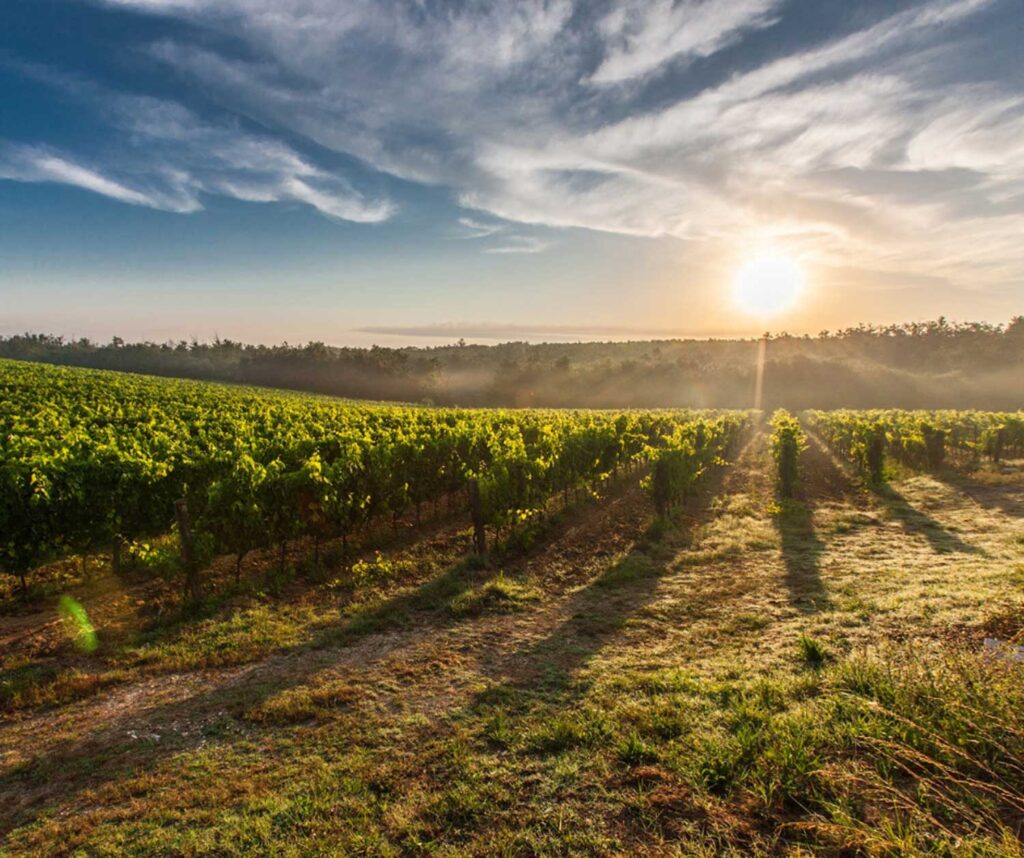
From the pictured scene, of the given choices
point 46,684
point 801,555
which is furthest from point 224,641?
point 801,555

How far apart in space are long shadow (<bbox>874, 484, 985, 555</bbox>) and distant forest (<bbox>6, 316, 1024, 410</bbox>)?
6267 centimetres

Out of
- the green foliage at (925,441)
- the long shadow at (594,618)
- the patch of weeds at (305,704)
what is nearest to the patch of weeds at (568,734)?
the long shadow at (594,618)

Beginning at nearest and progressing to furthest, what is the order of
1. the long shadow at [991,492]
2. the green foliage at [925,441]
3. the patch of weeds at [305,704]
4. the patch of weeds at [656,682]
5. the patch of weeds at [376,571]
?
the patch of weeds at [305,704] → the patch of weeds at [656,682] → the patch of weeds at [376,571] → the long shadow at [991,492] → the green foliage at [925,441]

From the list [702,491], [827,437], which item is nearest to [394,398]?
[827,437]

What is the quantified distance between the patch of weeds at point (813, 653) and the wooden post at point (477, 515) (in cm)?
667

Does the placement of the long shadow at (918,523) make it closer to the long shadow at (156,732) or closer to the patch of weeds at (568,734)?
the patch of weeds at (568,734)

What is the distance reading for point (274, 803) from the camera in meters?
4.30

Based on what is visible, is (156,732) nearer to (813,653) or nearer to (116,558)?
(116,558)

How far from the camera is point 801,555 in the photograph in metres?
11.3

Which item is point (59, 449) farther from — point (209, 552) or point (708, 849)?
point (708, 849)

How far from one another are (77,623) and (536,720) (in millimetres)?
7609

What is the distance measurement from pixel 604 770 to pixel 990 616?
6406 millimetres

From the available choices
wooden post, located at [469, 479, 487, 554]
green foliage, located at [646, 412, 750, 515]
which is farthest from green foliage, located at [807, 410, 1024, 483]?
wooden post, located at [469, 479, 487, 554]

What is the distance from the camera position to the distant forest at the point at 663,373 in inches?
2985
